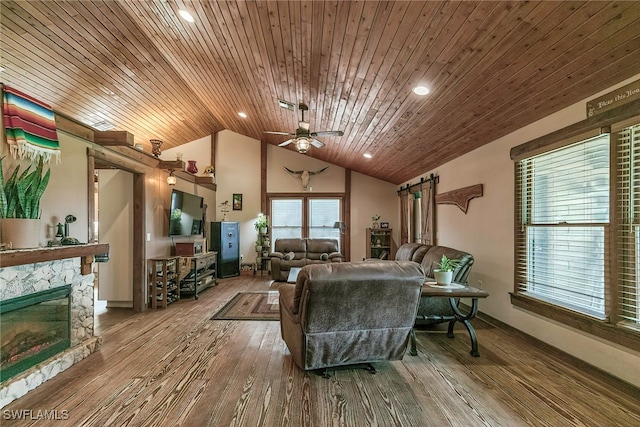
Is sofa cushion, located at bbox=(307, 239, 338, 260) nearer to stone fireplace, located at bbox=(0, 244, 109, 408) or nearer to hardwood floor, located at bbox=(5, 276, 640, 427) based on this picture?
hardwood floor, located at bbox=(5, 276, 640, 427)

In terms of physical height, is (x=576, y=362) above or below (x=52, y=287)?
below

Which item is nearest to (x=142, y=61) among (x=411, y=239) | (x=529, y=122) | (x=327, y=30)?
(x=327, y=30)

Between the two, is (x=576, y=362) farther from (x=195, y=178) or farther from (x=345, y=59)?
(x=195, y=178)

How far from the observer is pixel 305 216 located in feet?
28.0

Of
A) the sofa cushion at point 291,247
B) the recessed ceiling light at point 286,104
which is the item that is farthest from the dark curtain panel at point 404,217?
the recessed ceiling light at point 286,104

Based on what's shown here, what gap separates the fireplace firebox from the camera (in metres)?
2.40

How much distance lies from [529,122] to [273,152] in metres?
6.44

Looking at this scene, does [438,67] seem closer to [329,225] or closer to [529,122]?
[529,122]

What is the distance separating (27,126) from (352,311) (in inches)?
131

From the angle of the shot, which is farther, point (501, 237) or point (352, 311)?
point (501, 237)

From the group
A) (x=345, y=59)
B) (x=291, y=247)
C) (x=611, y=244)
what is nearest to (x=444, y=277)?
(x=611, y=244)

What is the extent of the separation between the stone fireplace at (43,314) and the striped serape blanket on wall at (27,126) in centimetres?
93

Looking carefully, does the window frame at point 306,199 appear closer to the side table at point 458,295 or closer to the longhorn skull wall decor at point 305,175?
the longhorn skull wall decor at point 305,175

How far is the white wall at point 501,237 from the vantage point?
2.56 metres
